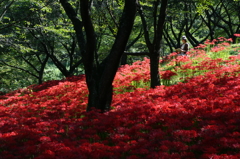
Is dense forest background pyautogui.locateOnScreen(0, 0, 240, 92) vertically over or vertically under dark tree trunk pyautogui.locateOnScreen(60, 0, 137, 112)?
over

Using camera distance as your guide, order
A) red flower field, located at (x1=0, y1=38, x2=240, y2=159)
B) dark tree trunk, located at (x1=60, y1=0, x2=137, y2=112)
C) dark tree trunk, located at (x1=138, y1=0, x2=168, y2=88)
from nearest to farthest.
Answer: red flower field, located at (x1=0, y1=38, x2=240, y2=159)
dark tree trunk, located at (x1=60, y1=0, x2=137, y2=112)
dark tree trunk, located at (x1=138, y1=0, x2=168, y2=88)

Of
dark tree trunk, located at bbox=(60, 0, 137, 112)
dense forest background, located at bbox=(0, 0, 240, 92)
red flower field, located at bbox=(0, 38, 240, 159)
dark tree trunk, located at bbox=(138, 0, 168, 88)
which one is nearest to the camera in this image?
red flower field, located at bbox=(0, 38, 240, 159)

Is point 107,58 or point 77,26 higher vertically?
point 77,26

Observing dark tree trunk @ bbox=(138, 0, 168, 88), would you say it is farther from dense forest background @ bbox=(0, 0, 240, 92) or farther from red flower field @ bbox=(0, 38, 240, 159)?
red flower field @ bbox=(0, 38, 240, 159)

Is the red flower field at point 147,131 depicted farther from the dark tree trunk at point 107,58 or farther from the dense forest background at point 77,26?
the dense forest background at point 77,26

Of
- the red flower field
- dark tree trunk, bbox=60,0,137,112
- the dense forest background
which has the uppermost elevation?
the dense forest background

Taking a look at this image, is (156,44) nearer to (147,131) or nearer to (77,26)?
(77,26)

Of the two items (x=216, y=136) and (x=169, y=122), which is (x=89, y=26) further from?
(x=216, y=136)

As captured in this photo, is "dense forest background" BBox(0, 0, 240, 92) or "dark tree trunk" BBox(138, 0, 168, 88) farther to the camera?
"dark tree trunk" BBox(138, 0, 168, 88)

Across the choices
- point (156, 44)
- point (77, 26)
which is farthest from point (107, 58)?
point (156, 44)

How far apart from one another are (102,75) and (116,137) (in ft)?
8.36

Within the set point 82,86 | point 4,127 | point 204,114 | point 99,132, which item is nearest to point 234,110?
point 204,114

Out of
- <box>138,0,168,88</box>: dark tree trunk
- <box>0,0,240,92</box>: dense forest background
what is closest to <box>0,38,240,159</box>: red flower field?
<box>138,0,168,88</box>: dark tree trunk

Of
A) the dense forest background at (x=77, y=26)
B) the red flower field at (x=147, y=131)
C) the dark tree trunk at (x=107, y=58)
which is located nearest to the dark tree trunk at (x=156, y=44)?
the dense forest background at (x=77, y=26)
